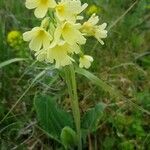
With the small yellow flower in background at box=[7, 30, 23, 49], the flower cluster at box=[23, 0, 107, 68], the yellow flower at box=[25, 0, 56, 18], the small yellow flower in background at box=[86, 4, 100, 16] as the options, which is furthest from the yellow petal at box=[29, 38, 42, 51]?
the small yellow flower in background at box=[86, 4, 100, 16]

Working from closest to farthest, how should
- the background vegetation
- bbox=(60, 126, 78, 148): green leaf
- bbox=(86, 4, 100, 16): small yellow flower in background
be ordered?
bbox=(60, 126, 78, 148): green leaf → the background vegetation → bbox=(86, 4, 100, 16): small yellow flower in background

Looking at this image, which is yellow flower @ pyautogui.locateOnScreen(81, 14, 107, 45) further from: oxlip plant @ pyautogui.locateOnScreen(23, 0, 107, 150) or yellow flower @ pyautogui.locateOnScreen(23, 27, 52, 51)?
yellow flower @ pyautogui.locateOnScreen(23, 27, 52, 51)

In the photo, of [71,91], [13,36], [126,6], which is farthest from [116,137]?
[126,6]

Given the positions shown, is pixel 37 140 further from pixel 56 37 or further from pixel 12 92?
pixel 56 37

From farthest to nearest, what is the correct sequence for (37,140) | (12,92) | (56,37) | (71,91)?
1. (12,92)
2. (37,140)
3. (71,91)
4. (56,37)

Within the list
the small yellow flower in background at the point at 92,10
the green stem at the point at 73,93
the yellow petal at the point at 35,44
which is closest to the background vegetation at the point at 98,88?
the small yellow flower in background at the point at 92,10

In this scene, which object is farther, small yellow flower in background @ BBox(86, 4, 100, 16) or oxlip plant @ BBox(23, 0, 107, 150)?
small yellow flower in background @ BBox(86, 4, 100, 16)
